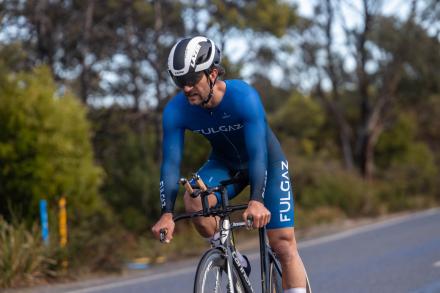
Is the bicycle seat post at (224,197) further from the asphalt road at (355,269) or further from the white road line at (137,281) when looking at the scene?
the white road line at (137,281)

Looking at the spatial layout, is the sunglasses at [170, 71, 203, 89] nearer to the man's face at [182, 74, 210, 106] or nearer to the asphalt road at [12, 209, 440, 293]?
the man's face at [182, 74, 210, 106]

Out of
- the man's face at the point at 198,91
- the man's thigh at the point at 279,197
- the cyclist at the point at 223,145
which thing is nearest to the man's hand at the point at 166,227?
the cyclist at the point at 223,145

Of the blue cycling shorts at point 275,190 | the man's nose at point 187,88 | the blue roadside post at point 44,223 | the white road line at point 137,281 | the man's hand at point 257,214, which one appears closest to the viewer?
the man's hand at point 257,214

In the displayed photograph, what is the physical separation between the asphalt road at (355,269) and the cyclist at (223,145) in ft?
2.59

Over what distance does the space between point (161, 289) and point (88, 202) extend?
5.23 meters

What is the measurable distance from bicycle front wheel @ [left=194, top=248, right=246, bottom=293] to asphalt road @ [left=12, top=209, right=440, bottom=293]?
3.95ft

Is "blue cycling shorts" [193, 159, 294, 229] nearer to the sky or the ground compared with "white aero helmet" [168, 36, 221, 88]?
nearer to the ground

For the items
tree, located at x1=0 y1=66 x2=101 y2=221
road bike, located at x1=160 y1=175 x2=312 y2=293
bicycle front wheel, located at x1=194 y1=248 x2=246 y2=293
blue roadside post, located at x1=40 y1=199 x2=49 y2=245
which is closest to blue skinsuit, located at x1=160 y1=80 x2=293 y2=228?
road bike, located at x1=160 y1=175 x2=312 y2=293

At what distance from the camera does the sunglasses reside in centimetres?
508

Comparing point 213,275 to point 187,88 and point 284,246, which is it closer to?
point 284,246

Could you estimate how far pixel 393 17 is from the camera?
34.4 meters

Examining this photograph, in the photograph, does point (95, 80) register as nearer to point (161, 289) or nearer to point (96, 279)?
point (96, 279)

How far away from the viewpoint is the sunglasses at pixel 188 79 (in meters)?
5.08

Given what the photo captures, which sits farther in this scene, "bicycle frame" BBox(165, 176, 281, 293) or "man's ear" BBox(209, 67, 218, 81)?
"man's ear" BBox(209, 67, 218, 81)
